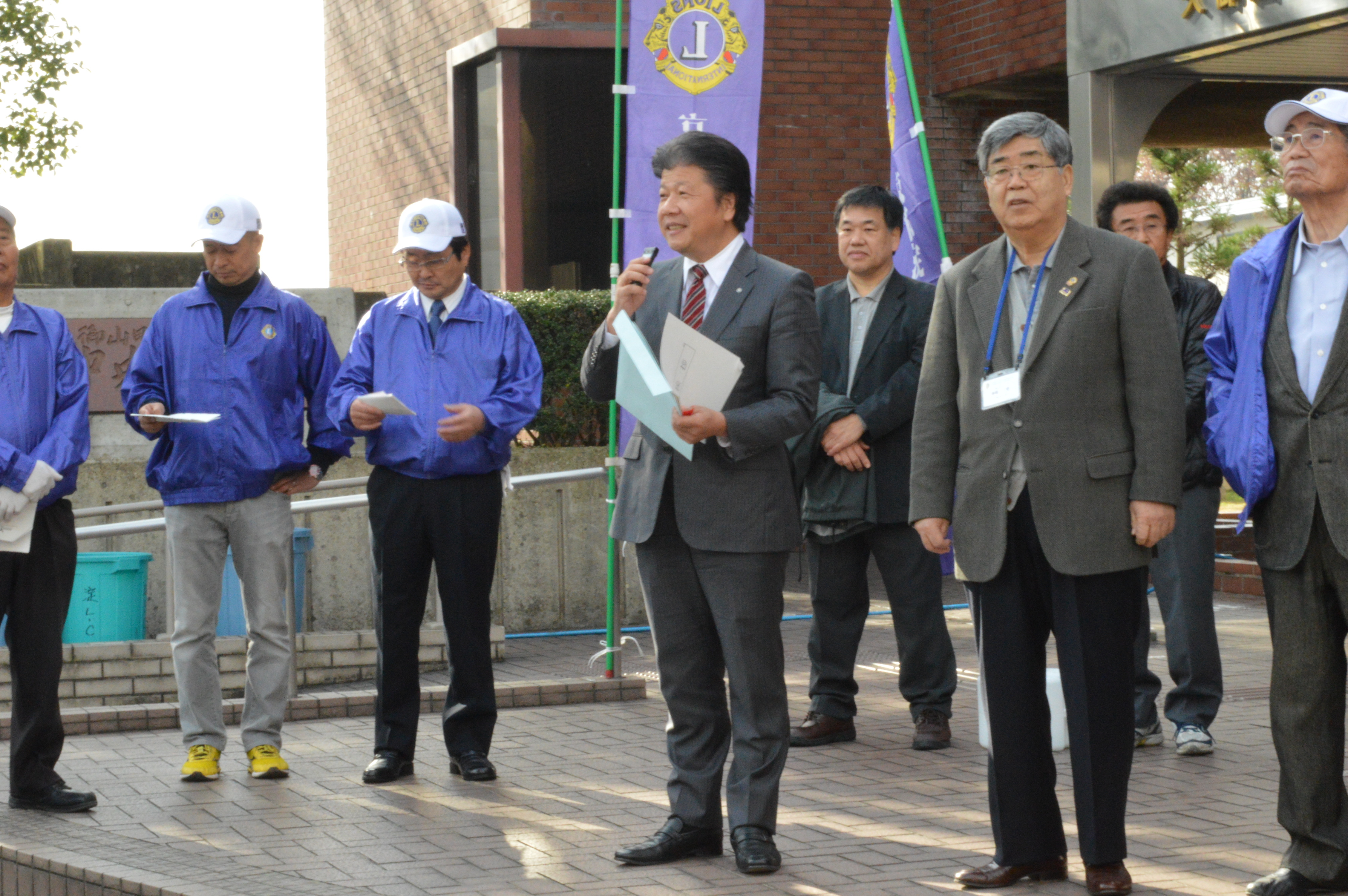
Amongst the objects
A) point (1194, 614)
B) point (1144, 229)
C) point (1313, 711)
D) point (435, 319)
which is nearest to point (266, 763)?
point (435, 319)

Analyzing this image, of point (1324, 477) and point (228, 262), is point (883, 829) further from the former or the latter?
point (228, 262)

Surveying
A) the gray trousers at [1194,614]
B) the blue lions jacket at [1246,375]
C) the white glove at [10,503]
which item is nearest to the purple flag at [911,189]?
the gray trousers at [1194,614]

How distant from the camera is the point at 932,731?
687 centimetres

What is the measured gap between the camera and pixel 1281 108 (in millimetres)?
4574

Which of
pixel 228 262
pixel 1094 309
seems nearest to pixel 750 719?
pixel 1094 309

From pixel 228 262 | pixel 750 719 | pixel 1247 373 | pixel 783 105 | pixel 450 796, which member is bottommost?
pixel 450 796

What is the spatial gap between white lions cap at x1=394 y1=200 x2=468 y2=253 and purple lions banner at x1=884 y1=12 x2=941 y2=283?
9.94 ft

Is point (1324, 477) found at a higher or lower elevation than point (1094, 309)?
lower

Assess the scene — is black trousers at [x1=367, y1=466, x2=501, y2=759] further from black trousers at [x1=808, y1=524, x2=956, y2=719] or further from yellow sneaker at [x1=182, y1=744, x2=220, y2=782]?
black trousers at [x1=808, y1=524, x2=956, y2=719]

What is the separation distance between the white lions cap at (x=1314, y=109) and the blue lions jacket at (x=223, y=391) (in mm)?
3648

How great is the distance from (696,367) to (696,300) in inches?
15.2

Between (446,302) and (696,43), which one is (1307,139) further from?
(696,43)

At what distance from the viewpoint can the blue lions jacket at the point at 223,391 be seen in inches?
253

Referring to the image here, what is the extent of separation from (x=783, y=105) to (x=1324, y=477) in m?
9.61
